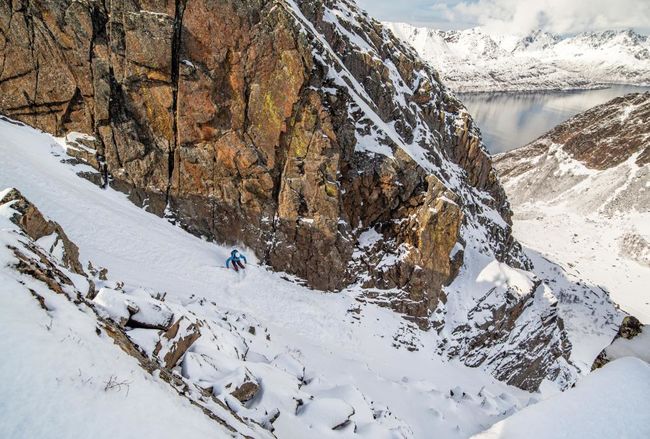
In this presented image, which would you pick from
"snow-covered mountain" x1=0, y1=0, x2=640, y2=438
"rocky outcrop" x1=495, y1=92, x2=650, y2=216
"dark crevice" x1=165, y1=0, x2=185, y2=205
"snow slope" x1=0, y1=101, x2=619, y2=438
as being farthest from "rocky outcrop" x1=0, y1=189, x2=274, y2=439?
"rocky outcrop" x1=495, y1=92, x2=650, y2=216

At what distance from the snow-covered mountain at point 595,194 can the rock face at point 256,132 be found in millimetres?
46990

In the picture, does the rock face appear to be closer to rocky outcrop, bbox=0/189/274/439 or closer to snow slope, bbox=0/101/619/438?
snow slope, bbox=0/101/619/438

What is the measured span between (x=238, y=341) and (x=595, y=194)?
3411 inches

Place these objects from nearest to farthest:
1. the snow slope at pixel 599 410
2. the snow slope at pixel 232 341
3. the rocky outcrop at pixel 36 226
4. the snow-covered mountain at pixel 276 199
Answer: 1. the snow slope at pixel 232 341
2. the snow slope at pixel 599 410
3. the rocky outcrop at pixel 36 226
4. the snow-covered mountain at pixel 276 199

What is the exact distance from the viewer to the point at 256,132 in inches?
850

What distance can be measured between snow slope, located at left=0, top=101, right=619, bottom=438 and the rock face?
160 cm

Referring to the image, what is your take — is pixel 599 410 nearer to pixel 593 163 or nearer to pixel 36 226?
pixel 36 226

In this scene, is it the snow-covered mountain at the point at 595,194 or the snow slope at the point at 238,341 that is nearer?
the snow slope at the point at 238,341

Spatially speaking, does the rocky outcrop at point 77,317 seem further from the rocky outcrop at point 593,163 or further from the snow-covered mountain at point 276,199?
the rocky outcrop at point 593,163

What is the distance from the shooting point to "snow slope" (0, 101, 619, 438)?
184 inches

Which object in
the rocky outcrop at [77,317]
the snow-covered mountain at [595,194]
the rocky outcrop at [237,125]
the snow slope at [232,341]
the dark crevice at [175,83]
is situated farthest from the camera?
the snow-covered mountain at [595,194]

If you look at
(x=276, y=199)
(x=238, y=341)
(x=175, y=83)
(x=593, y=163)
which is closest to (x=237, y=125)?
(x=175, y=83)

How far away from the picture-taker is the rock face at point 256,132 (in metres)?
20.2

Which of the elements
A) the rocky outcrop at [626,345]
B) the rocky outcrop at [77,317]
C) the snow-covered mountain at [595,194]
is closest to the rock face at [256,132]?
the rocky outcrop at [77,317]
